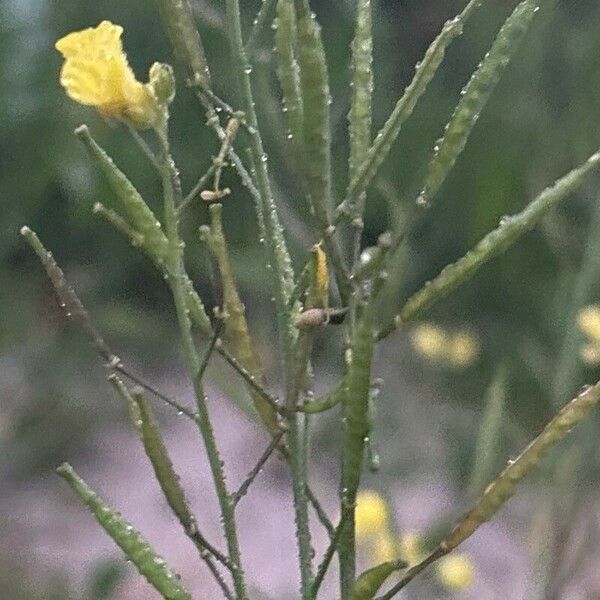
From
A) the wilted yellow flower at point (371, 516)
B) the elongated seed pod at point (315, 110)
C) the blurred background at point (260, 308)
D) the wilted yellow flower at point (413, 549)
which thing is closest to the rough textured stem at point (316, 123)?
the elongated seed pod at point (315, 110)

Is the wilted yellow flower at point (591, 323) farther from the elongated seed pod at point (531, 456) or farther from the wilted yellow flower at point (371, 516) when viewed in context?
the elongated seed pod at point (531, 456)

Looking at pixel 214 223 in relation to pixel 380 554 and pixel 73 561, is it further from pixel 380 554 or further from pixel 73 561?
pixel 73 561

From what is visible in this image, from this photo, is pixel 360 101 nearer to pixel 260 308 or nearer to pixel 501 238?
pixel 501 238

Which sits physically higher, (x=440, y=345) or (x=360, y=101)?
(x=440, y=345)

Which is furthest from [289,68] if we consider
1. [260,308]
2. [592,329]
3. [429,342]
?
[260,308]

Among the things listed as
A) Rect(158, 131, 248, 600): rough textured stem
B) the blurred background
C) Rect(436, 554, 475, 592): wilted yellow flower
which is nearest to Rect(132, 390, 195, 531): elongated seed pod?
Rect(158, 131, 248, 600): rough textured stem

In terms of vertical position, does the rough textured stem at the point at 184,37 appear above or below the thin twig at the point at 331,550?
above

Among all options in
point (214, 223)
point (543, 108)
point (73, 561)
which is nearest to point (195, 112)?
point (543, 108)
